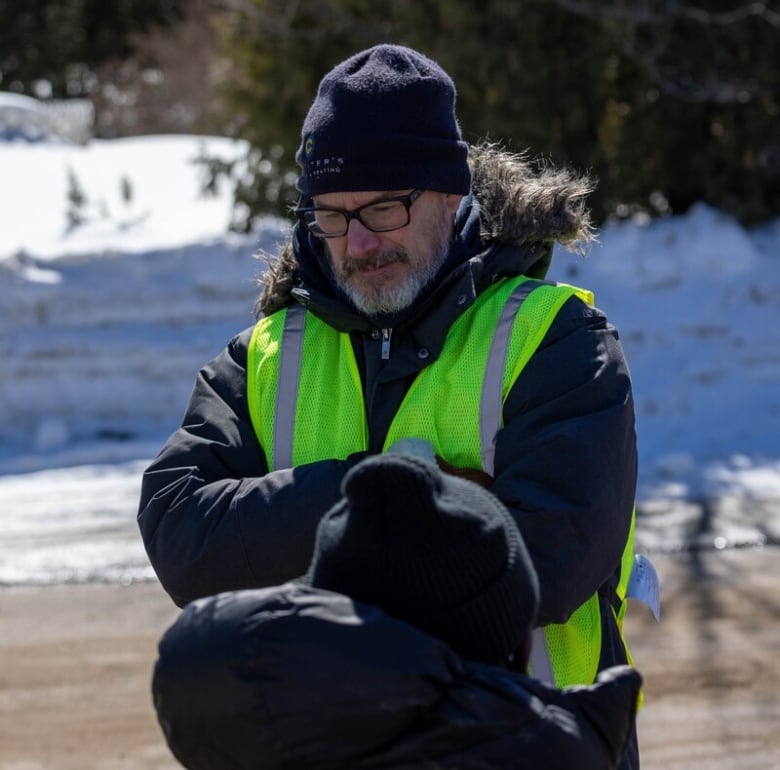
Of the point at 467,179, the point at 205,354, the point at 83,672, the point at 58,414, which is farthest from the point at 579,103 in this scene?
the point at 467,179

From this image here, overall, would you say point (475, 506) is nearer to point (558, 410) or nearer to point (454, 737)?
point (454, 737)

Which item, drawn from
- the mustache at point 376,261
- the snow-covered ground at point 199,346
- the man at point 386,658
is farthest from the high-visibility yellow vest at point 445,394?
the snow-covered ground at point 199,346

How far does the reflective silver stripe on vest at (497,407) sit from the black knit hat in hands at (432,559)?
0.67m

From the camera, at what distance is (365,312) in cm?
253

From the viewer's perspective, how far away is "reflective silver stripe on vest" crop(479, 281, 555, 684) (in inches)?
92.0

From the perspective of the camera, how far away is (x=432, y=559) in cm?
162

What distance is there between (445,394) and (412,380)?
0.28 feet

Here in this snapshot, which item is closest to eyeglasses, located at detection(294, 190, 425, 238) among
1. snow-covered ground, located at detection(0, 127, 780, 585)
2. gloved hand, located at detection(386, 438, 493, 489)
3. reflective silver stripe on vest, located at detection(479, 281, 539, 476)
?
reflective silver stripe on vest, located at detection(479, 281, 539, 476)

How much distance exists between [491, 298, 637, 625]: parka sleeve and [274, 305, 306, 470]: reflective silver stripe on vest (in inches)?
15.4

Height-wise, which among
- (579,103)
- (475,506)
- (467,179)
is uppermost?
(467,179)

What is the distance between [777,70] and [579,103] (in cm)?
124

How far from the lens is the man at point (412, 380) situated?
2.29 m

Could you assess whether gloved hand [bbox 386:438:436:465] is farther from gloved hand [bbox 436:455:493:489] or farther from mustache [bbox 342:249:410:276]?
mustache [bbox 342:249:410:276]

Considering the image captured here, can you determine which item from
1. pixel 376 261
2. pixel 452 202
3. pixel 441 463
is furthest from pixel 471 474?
pixel 452 202
